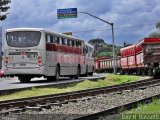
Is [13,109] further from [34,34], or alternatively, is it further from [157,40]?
[157,40]

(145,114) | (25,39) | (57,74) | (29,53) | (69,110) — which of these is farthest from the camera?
(57,74)

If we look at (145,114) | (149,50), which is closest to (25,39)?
(149,50)

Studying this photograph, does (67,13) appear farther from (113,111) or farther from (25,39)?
(113,111)

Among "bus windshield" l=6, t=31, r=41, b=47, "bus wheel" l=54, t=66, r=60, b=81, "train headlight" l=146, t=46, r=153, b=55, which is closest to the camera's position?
"bus windshield" l=6, t=31, r=41, b=47

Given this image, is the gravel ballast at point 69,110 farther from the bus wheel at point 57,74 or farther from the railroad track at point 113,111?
the bus wheel at point 57,74

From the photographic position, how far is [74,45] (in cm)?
3866

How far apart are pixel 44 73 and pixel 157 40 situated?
9872 millimetres

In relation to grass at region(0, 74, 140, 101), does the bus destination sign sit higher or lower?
higher

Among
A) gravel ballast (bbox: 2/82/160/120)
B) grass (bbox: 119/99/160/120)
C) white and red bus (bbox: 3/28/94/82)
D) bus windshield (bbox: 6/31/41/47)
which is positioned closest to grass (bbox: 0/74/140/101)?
white and red bus (bbox: 3/28/94/82)

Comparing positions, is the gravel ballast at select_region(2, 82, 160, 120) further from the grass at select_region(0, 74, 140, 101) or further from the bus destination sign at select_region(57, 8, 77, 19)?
the bus destination sign at select_region(57, 8, 77, 19)

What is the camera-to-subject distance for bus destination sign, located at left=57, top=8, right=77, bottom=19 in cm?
5881

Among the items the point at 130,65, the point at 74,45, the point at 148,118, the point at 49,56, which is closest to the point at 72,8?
the point at 130,65

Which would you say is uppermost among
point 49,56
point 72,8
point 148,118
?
point 72,8

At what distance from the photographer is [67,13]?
6003 centimetres
